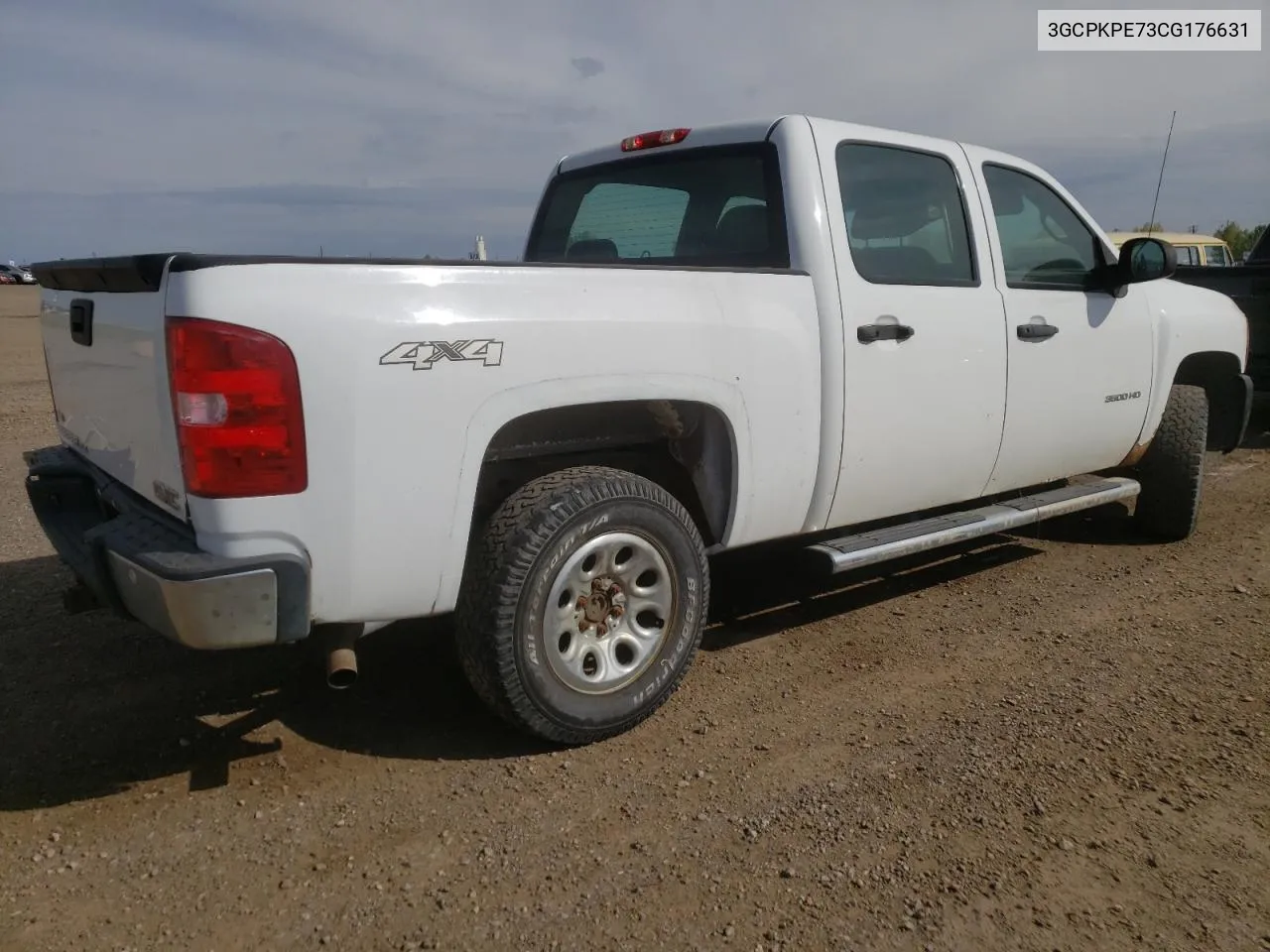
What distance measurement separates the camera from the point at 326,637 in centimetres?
279

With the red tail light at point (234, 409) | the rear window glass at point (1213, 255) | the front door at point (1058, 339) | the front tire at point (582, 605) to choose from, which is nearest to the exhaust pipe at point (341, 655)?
the front tire at point (582, 605)

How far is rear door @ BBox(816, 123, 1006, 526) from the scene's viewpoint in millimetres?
3668

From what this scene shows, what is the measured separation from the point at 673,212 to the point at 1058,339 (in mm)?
1769

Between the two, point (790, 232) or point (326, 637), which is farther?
point (790, 232)

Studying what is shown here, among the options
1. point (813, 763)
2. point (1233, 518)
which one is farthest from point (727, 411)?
point (1233, 518)

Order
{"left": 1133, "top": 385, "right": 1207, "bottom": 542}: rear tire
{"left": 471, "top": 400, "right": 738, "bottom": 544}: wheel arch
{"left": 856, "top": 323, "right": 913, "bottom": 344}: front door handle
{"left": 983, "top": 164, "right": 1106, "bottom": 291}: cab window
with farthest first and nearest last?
1. {"left": 1133, "top": 385, "right": 1207, "bottom": 542}: rear tire
2. {"left": 983, "top": 164, "right": 1106, "bottom": 291}: cab window
3. {"left": 856, "top": 323, "right": 913, "bottom": 344}: front door handle
4. {"left": 471, "top": 400, "right": 738, "bottom": 544}: wheel arch

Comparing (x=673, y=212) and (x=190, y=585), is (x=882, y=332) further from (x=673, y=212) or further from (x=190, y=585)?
(x=190, y=585)

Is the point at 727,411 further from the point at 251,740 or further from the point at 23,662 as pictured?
the point at 23,662

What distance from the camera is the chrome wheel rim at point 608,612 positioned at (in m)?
3.07

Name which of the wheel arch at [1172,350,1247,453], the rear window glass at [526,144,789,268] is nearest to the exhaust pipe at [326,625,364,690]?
the rear window glass at [526,144,789,268]

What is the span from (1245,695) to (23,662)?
446 centimetres

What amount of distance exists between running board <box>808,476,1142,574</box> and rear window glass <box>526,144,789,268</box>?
109 centimetres

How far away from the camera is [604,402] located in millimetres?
3057

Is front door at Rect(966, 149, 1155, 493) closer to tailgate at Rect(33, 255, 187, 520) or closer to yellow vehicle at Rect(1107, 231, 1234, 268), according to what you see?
tailgate at Rect(33, 255, 187, 520)
